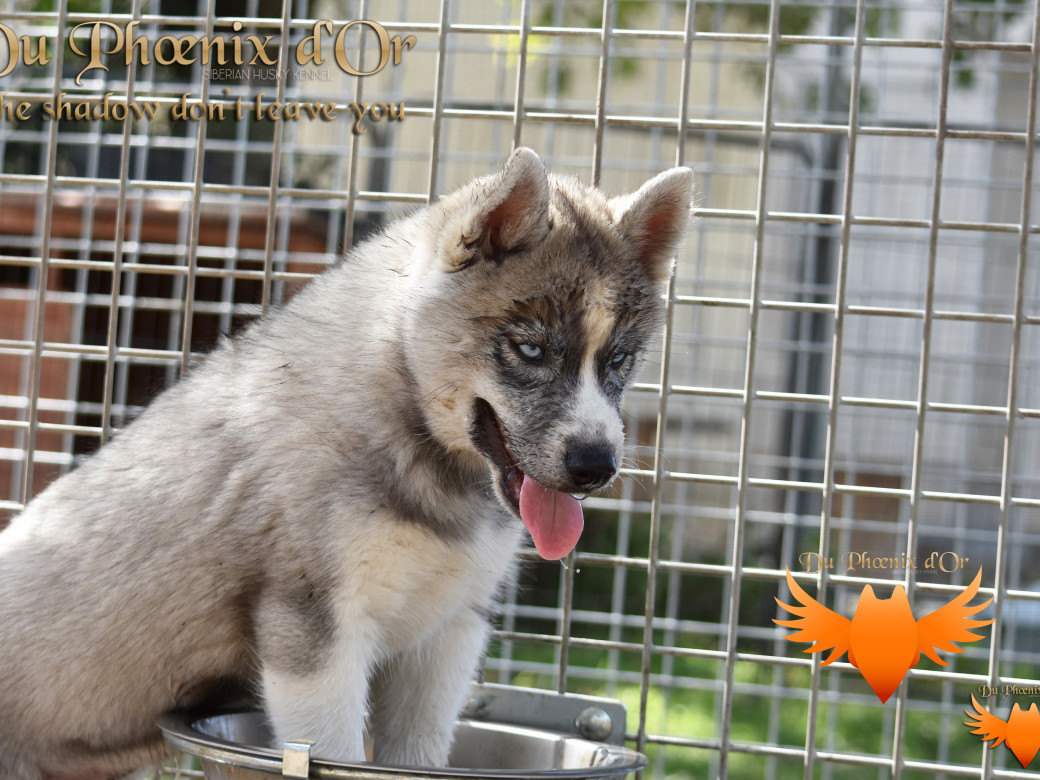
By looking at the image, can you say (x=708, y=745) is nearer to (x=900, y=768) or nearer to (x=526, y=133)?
(x=900, y=768)

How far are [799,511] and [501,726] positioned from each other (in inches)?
118

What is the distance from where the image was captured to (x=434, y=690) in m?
2.38

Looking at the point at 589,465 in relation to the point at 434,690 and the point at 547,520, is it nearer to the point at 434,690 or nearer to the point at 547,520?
the point at 547,520

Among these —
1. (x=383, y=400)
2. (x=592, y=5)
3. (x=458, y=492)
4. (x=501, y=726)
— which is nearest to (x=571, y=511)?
(x=458, y=492)

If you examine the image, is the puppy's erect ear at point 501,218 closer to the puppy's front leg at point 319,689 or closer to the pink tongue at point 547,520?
the pink tongue at point 547,520

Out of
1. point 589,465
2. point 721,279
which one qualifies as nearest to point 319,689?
point 589,465

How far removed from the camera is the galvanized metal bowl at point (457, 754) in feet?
5.99

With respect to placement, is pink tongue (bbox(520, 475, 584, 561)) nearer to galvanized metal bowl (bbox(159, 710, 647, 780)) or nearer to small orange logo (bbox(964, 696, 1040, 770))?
galvanized metal bowl (bbox(159, 710, 647, 780))

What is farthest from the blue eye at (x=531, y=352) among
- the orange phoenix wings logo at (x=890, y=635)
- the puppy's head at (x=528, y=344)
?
the orange phoenix wings logo at (x=890, y=635)

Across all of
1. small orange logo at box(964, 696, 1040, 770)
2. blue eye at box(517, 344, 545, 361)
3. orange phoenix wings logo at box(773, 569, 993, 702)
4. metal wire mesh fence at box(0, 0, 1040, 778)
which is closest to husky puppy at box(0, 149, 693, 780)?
blue eye at box(517, 344, 545, 361)

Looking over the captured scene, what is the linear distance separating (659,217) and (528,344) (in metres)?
0.46

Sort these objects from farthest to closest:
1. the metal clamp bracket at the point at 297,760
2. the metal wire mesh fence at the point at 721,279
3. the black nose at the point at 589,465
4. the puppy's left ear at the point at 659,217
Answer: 1. the metal wire mesh fence at the point at 721,279
2. the puppy's left ear at the point at 659,217
3. the black nose at the point at 589,465
4. the metal clamp bracket at the point at 297,760

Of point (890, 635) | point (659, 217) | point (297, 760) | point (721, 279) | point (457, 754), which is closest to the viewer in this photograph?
point (297, 760)

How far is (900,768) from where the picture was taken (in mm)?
2393
